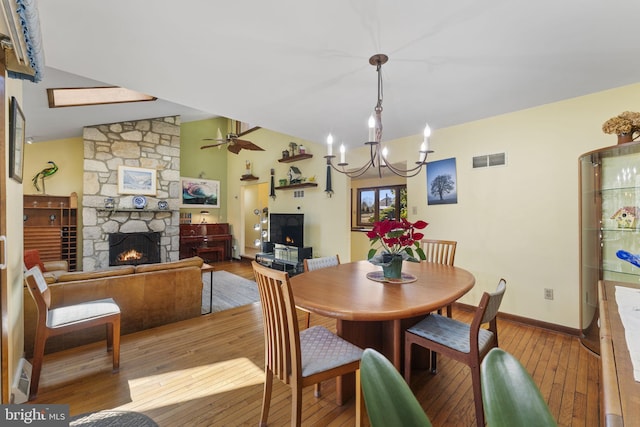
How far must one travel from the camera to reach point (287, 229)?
→ 18.0ft

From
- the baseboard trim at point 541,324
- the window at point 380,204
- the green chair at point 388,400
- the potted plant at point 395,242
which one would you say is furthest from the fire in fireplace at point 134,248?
the green chair at point 388,400

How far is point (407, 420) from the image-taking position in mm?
441

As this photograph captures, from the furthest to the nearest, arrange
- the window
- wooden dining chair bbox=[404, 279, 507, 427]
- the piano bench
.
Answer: the piano bench < the window < wooden dining chair bbox=[404, 279, 507, 427]

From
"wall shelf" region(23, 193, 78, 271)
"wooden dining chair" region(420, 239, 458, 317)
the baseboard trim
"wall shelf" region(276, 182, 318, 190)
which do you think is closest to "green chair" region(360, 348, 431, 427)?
"wooden dining chair" region(420, 239, 458, 317)

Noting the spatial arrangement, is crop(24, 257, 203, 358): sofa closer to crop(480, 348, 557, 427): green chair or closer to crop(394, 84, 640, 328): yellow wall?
crop(480, 348, 557, 427): green chair

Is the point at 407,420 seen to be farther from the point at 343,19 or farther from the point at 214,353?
the point at 214,353

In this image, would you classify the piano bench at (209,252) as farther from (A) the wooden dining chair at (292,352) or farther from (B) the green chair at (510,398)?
(B) the green chair at (510,398)

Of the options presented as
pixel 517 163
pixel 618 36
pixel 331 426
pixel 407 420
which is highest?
pixel 618 36

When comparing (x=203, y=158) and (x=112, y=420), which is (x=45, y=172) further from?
(x=112, y=420)

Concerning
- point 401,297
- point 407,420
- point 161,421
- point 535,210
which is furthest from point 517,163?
point 161,421

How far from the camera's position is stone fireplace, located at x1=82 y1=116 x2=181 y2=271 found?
16.3 ft

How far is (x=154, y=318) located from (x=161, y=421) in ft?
4.80

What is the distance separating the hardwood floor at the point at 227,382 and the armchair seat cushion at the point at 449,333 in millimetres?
451

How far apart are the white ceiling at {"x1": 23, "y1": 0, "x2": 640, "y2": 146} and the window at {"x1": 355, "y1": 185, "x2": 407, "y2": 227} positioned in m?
2.33
